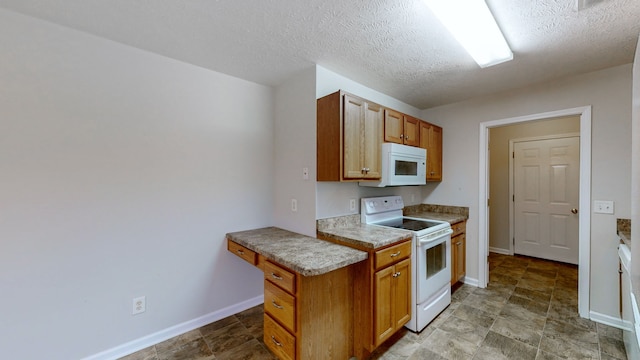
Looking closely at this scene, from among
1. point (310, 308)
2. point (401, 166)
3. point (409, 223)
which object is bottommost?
point (310, 308)

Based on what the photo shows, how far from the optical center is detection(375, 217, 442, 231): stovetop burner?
2436mm

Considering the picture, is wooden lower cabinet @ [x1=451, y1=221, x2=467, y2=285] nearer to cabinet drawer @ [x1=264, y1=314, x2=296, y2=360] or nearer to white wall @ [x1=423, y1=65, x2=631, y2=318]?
white wall @ [x1=423, y1=65, x2=631, y2=318]

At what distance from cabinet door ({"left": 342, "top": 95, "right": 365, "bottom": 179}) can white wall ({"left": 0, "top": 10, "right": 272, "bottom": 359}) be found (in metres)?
1.17

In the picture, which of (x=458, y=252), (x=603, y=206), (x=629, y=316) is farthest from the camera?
(x=458, y=252)

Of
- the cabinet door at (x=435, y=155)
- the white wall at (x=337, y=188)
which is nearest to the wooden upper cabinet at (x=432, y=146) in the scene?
the cabinet door at (x=435, y=155)

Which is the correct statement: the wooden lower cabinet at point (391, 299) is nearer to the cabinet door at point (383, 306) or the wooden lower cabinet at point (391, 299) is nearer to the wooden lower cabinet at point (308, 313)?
the cabinet door at point (383, 306)

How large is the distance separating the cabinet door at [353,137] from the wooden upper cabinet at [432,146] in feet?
3.92

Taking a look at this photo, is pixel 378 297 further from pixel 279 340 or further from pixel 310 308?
pixel 279 340

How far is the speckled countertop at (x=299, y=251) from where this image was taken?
153 cm

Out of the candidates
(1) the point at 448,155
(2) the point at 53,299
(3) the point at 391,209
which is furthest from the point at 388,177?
(2) the point at 53,299

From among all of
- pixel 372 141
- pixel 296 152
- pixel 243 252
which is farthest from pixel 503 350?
pixel 296 152

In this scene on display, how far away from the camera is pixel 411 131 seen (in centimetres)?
280

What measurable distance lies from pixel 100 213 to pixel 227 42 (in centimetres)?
161

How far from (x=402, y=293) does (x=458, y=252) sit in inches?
A: 54.5
